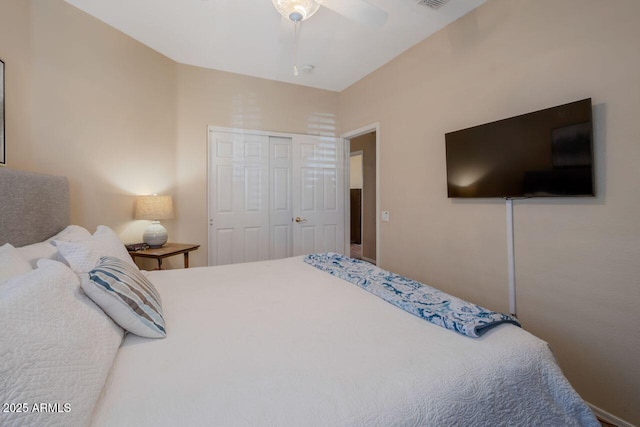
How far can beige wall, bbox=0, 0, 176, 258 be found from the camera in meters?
1.85

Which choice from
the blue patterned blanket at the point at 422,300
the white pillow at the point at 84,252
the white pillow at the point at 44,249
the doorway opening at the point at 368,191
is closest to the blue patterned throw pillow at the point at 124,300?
the white pillow at the point at 84,252

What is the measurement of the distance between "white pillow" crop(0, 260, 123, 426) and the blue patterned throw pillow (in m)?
0.06

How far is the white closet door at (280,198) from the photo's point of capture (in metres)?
3.68

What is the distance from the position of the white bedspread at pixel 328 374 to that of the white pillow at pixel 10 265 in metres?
0.45

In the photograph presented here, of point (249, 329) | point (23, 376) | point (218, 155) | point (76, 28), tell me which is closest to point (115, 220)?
point (218, 155)

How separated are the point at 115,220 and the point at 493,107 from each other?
11.1ft

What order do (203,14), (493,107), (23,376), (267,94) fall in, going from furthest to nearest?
(267,94) < (203,14) < (493,107) < (23,376)

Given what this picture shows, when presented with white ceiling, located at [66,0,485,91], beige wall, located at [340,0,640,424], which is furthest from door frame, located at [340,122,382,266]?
white ceiling, located at [66,0,485,91]

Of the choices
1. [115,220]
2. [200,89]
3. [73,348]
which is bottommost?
[73,348]

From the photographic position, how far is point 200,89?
10.7 ft

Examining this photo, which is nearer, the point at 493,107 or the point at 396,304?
the point at 396,304

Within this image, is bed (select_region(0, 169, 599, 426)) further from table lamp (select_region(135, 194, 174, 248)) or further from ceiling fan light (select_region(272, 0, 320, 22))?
ceiling fan light (select_region(272, 0, 320, 22))

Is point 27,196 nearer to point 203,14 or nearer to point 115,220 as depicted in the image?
point 115,220

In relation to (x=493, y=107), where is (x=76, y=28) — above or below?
above
